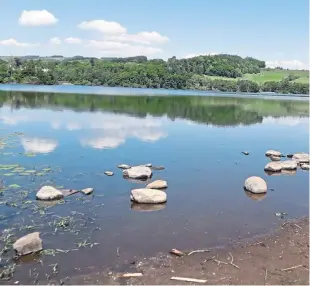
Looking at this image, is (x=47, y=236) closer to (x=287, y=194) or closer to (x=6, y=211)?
(x=6, y=211)

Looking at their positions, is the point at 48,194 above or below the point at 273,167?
above

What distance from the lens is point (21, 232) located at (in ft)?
50.5

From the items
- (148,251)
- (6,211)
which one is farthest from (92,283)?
(6,211)

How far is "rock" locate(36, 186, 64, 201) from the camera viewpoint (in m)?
19.4

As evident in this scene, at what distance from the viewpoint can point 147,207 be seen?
64.4 feet

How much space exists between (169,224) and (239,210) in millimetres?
4552

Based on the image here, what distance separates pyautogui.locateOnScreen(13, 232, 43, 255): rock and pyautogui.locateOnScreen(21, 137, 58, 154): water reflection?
59.7 feet

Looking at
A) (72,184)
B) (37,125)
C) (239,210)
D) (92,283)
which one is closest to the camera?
(92,283)

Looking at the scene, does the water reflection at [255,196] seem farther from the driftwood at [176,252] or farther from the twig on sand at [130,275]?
the twig on sand at [130,275]

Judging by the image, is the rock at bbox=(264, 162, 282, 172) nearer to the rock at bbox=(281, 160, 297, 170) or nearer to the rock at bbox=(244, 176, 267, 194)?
the rock at bbox=(281, 160, 297, 170)

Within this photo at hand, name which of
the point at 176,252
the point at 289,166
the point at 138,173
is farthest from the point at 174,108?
the point at 176,252

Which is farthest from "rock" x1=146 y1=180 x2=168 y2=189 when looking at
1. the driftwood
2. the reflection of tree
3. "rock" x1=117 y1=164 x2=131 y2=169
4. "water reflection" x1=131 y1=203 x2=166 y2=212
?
the reflection of tree

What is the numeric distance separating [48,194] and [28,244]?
5.98 meters

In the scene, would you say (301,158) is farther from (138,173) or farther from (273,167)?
(138,173)
